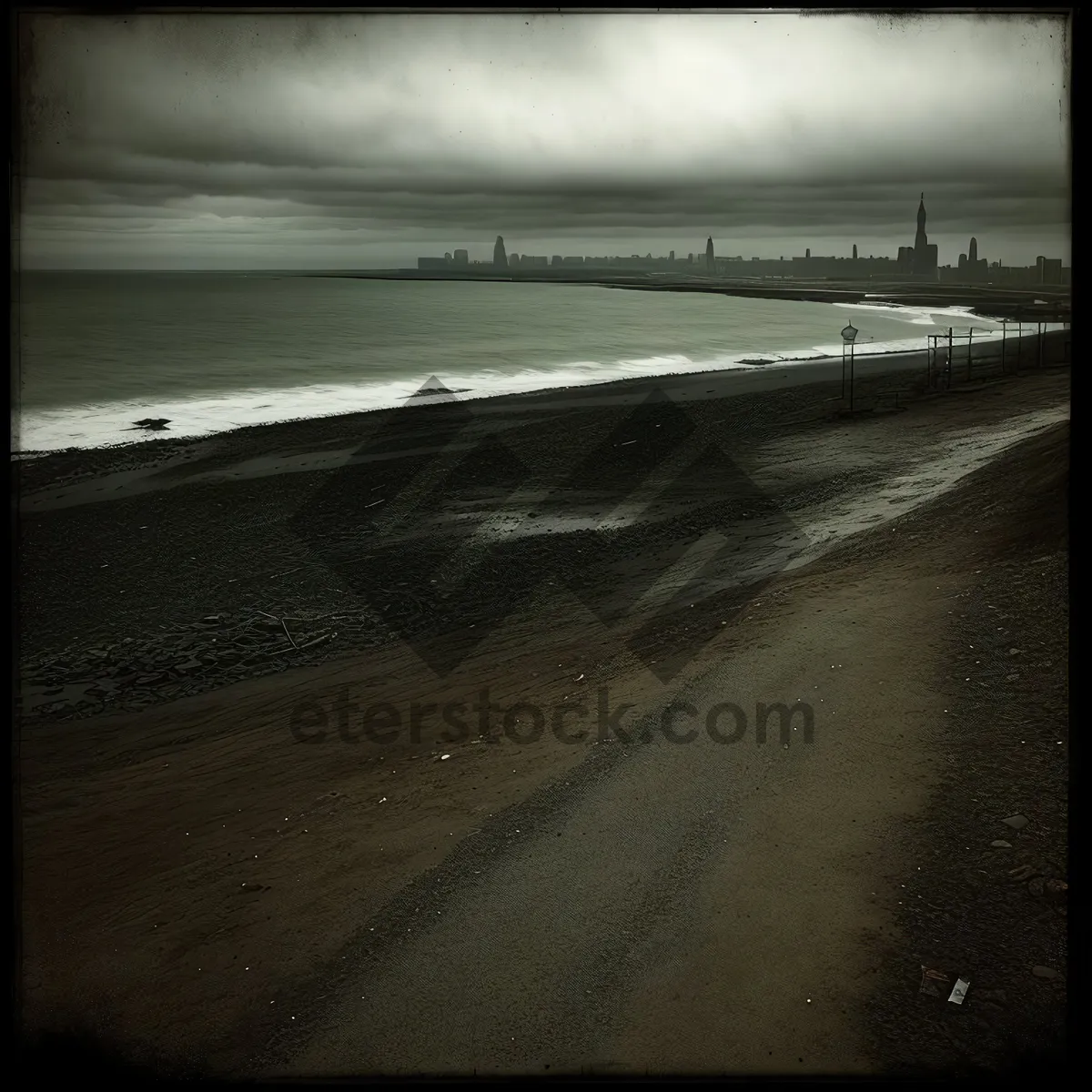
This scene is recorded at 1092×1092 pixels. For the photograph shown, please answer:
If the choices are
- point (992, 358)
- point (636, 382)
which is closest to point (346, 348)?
point (636, 382)

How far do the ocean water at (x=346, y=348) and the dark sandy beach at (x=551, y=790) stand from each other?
2.16m

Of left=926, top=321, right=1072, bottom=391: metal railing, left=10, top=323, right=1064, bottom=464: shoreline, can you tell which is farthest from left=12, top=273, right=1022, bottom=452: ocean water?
left=926, top=321, right=1072, bottom=391: metal railing

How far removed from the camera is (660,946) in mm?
3277

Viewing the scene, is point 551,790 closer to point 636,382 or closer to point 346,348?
point 636,382

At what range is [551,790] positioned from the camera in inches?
176

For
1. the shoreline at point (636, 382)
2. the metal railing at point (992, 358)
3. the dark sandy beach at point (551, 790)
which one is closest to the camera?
the dark sandy beach at point (551, 790)

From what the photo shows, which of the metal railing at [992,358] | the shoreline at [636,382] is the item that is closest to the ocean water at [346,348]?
the shoreline at [636,382]

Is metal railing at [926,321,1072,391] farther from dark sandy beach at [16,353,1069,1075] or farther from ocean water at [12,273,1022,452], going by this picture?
dark sandy beach at [16,353,1069,1075]

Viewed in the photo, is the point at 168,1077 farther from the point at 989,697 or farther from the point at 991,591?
the point at 991,591

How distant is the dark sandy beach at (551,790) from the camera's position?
3064 mm

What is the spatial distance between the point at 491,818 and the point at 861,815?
1.67 m

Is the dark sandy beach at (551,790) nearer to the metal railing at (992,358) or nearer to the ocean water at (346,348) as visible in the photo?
the ocean water at (346,348)

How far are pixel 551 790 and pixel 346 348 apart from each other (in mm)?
34463

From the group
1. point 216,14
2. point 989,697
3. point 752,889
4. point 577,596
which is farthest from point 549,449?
point 216,14
